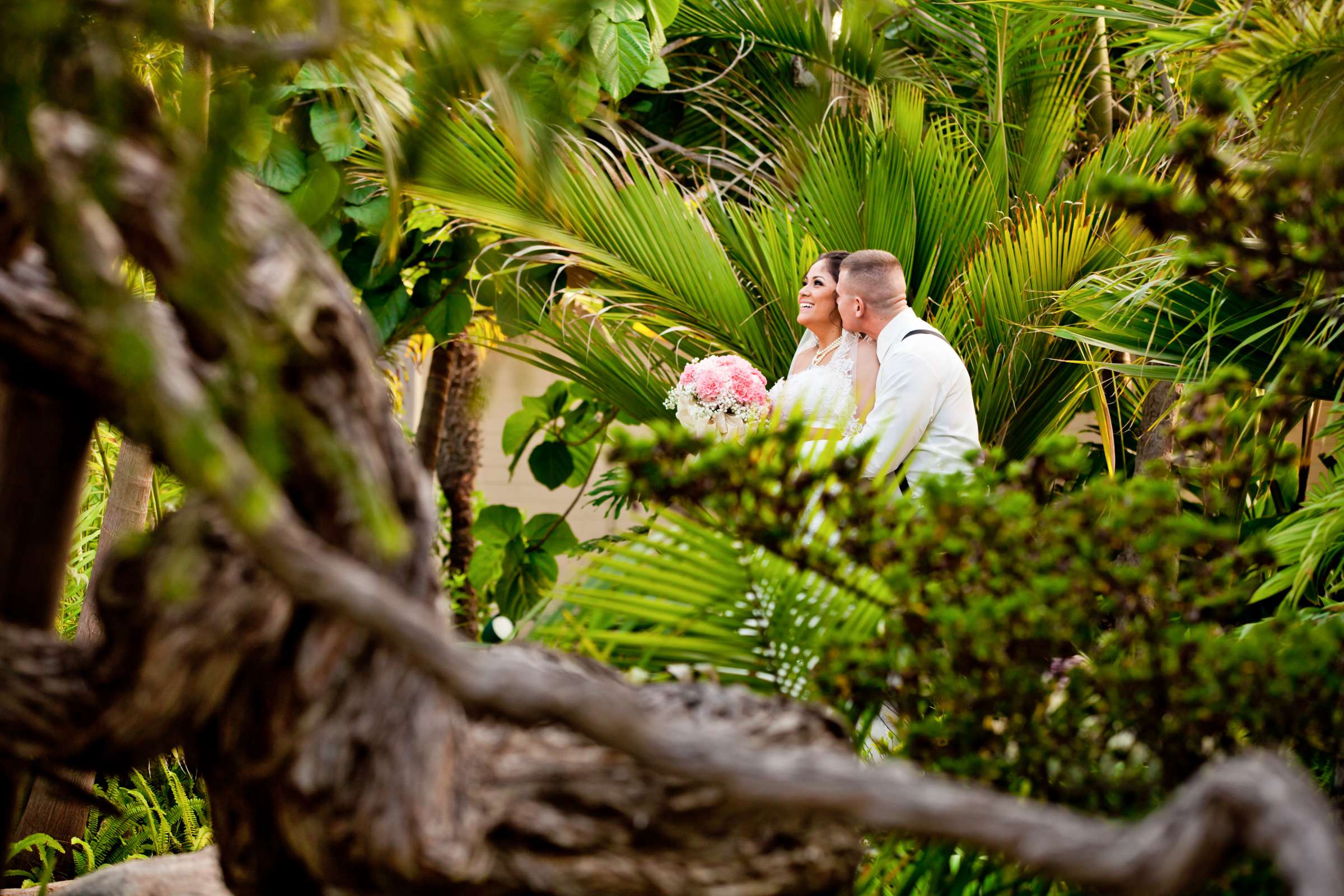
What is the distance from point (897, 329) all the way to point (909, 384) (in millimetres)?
285

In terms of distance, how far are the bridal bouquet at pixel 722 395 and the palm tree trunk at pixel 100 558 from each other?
1.65 meters

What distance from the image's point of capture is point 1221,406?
1.34m

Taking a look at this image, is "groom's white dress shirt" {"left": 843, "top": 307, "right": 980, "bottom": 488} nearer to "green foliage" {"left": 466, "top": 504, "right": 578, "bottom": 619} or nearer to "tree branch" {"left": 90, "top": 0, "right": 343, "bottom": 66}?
"green foliage" {"left": 466, "top": 504, "right": 578, "bottom": 619}

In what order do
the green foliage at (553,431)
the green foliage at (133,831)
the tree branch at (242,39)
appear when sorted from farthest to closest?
the green foliage at (553,431), the green foliage at (133,831), the tree branch at (242,39)

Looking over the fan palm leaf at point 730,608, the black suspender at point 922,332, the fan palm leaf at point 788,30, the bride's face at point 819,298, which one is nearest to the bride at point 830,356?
the bride's face at point 819,298

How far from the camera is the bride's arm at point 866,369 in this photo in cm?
384

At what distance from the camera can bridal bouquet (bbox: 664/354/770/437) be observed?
12.2 feet

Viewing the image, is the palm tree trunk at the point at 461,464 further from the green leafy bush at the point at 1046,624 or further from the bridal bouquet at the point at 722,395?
the green leafy bush at the point at 1046,624

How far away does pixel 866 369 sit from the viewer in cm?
388

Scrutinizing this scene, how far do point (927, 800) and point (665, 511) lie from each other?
0.73 meters

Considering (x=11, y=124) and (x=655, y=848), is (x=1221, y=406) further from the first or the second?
(x=11, y=124)

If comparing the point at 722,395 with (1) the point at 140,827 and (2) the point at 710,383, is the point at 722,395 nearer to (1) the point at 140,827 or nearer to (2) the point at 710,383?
(2) the point at 710,383

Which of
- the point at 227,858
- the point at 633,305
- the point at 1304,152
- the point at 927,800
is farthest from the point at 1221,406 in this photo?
the point at 633,305

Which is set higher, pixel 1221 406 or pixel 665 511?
pixel 1221 406
